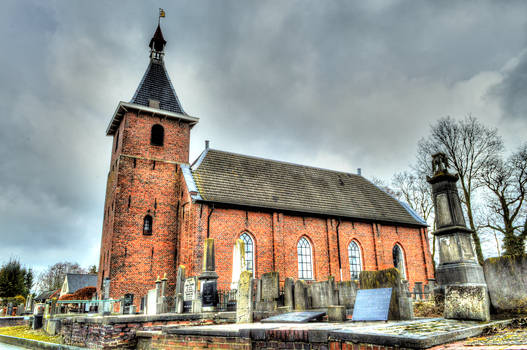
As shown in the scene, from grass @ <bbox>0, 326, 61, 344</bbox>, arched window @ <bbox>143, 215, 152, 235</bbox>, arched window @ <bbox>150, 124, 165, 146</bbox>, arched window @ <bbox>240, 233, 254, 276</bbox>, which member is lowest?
grass @ <bbox>0, 326, 61, 344</bbox>

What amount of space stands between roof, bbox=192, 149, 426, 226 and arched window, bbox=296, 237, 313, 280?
6.94ft

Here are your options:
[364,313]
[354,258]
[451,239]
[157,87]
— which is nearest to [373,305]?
[364,313]

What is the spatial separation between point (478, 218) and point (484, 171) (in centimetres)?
374

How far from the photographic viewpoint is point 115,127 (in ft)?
80.2

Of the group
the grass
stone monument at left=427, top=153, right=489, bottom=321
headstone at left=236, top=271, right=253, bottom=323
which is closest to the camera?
stone monument at left=427, top=153, right=489, bottom=321

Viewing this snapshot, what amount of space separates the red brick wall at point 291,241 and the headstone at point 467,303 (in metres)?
14.0

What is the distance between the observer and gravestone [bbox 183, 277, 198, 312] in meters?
13.1

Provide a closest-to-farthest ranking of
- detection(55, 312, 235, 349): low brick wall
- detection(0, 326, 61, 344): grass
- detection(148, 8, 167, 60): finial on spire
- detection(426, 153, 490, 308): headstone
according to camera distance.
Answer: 1. detection(426, 153, 490, 308): headstone
2. detection(55, 312, 235, 349): low brick wall
3. detection(0, 326, 61, 344): grass
4. detection(148, 8, 167, 60): finial on spire

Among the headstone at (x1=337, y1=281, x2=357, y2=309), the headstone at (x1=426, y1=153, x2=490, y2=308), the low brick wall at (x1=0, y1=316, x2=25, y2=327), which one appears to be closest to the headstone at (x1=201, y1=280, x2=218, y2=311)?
the headstone at (x1=337, y1=281, x2=357, y2=309)

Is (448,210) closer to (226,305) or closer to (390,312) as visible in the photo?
(390,312)

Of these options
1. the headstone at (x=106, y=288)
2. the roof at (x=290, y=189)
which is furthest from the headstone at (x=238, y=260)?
the headstone at (x=106, y=288)

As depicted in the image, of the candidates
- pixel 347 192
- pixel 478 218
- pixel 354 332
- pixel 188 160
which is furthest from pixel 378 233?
pixel 354 332

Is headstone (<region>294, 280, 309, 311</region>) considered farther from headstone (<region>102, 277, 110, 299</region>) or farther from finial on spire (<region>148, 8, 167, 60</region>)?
finial on spire (<region>148, 8, 167, 60</region>)

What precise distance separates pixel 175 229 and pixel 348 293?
1385cm
